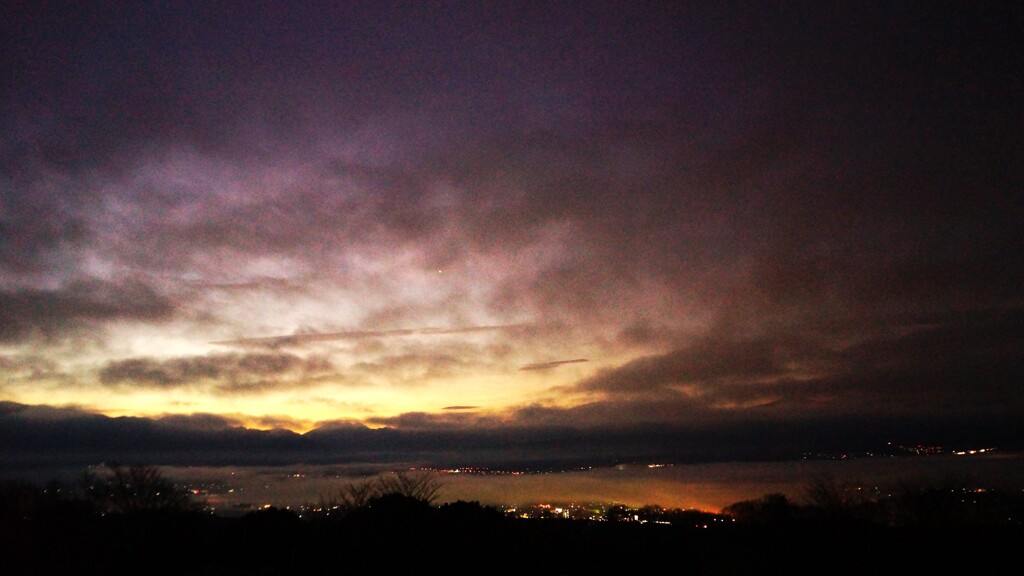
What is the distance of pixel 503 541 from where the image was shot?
2506 cm

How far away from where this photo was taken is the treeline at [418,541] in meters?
21.6

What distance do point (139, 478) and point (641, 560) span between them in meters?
21.1

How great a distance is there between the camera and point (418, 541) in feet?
77.0

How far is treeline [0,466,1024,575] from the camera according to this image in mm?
21641

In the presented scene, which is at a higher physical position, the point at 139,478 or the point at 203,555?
the point at 139,478

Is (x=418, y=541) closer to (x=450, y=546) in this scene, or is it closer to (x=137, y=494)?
(x=450, y=546)

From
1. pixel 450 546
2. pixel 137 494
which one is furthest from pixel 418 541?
pixel 137 494

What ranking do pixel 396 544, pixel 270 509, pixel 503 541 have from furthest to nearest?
pixel 270 509
pixel 503 541
pixel 396 544

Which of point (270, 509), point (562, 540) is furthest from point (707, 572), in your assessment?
point (270, 509)

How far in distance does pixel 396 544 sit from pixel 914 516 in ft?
73.9

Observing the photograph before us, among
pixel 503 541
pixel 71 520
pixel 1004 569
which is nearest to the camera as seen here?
pixel 1004 569

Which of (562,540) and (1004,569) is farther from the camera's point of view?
(562,540)

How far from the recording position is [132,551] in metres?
23.5

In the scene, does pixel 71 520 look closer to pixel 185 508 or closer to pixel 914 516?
pixel 185 508
